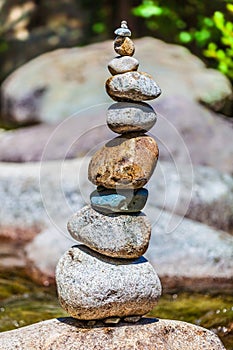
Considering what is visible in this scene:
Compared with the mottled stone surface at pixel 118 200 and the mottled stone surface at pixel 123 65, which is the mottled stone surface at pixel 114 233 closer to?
the mottled stone surface at pixel 118 200

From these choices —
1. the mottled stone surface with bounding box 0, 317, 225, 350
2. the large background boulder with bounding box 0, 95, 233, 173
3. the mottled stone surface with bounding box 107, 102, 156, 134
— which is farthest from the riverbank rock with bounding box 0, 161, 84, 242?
the mottled stone surface with bounding box 107, 102, 156, 134

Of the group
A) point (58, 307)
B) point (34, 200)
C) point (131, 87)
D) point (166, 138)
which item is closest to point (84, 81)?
point (166, 138)

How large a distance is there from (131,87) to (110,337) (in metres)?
1.28

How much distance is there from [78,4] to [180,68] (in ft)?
13.5

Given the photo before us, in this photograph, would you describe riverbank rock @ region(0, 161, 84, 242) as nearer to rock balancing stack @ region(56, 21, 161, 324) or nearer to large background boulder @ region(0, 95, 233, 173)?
large background boulder @ region(0, 95, 233, 173)

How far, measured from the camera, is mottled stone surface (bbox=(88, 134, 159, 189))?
3.58m

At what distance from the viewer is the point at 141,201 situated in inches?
145

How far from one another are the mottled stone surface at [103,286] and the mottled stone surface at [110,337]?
0.27 feet

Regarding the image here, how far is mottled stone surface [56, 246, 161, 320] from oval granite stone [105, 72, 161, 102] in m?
0.84

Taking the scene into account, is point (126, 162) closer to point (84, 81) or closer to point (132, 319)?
point (132, 319)

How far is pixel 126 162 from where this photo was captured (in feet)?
11.7

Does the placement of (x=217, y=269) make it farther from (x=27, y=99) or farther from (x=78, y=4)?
(x=78, y=4)

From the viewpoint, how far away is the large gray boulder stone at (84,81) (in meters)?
9.69

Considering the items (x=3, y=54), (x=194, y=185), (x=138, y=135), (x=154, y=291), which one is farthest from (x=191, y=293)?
(x=3, y=54)
